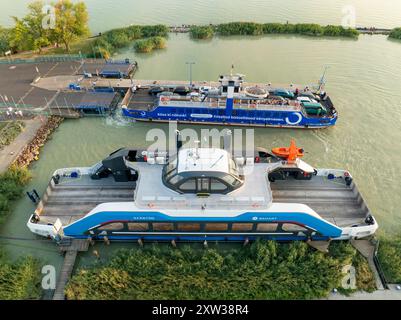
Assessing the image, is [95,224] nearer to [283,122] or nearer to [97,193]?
[97,193]

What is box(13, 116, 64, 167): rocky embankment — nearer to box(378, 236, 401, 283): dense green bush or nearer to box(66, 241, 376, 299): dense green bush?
box(66, 241, 376, 299): dense green bush

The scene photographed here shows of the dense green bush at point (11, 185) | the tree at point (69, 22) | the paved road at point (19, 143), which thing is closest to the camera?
the dense green bush at point (11, 185)

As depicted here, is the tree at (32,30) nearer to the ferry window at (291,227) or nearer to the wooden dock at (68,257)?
the wooden dock at (68,257)

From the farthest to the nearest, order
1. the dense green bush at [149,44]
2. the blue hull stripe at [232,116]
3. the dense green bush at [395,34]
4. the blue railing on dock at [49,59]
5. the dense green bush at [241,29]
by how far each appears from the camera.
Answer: the dense green bush at [241,29], the dense green bush at [395,34], the dense green bush at [149,44], the blue railing on dock at [49,59], the blue hull stripe at [232,116]

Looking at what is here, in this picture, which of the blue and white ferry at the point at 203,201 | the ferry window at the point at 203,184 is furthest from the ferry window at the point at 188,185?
the ferry window at the point at 203,184

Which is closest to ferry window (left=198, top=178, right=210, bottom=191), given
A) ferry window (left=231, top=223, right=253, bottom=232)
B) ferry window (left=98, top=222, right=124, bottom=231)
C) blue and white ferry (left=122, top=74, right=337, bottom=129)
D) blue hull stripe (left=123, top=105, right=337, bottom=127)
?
ferry window (left=231, top=223, right=253, bottom=232)

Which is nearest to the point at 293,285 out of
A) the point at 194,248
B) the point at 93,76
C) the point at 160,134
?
the point at 194,248
